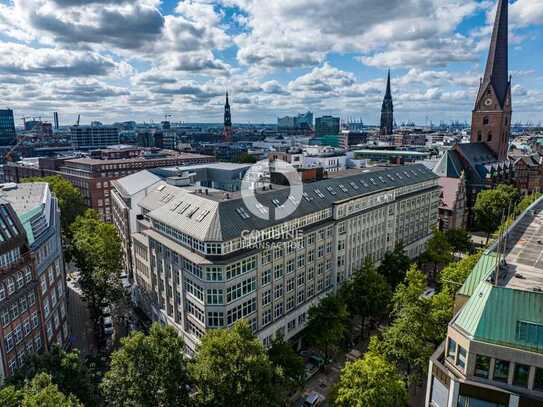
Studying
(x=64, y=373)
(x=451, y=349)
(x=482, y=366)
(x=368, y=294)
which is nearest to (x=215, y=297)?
(x=64, y=373)

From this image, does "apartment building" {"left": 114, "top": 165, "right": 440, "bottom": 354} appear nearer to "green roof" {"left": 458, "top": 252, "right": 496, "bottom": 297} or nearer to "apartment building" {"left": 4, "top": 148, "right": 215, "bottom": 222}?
"green roof" {"left": 458, "top": 252, "right": 496, "bottom": 297}

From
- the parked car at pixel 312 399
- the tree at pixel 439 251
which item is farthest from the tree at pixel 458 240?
the parked car at pixel 312 399

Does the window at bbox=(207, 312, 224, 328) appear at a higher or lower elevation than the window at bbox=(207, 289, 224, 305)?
lower

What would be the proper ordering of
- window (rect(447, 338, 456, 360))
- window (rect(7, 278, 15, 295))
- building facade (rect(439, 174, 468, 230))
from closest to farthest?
window (rect(447, 338, 456, 360)), window (rect(7, 278, 15, 295)), building facade (rect(439, 174, 468, 230))

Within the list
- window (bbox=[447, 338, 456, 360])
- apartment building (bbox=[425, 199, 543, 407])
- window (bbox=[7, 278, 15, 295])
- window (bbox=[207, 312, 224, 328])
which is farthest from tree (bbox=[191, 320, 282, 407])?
window (bbox=[7, 278, 15, 295])

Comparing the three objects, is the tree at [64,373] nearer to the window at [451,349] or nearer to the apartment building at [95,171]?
the window at [451,349]

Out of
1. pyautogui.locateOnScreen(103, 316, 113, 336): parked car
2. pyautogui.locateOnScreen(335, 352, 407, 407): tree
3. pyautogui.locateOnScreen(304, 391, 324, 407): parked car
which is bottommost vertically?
pyautogui.locateOnScreen(103, 316, 113, 336): parked car
